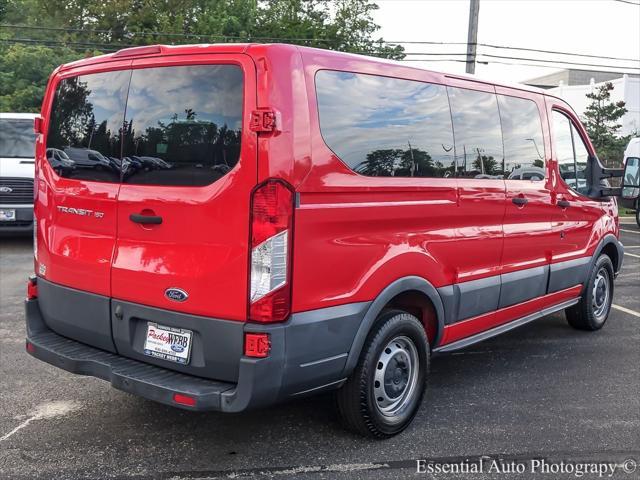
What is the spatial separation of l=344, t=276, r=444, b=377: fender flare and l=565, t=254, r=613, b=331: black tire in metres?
2.70

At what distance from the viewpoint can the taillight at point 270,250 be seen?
9.59ft

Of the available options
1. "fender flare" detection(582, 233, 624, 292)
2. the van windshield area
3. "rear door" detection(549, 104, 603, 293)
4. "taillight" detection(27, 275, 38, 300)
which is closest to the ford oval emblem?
"taillight" detection(27, 275, 38, 300)

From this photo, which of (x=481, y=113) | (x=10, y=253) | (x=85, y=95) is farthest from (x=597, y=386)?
(x=10, y=253)

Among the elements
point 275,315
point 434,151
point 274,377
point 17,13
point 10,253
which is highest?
point 17,13

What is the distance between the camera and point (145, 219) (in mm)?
3225

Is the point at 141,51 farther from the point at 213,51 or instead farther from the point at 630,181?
the point at 630,181

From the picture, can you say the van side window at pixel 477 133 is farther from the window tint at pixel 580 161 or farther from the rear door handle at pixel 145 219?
the rear door handle at pixel 145 219

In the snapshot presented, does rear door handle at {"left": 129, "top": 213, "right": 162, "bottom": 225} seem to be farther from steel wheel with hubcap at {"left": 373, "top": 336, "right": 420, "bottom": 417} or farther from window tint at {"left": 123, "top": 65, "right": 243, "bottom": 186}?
steel wheel with hubcap at {"left": 373, "top": 336, "right": 420, "bottom": 417}

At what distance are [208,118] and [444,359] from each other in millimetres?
3105

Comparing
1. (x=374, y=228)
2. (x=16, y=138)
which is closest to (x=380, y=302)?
(x=374, y=228)

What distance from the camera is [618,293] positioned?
8.01m

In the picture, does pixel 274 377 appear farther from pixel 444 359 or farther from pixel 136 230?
pixel 444 359

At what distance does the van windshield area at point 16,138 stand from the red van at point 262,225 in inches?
302

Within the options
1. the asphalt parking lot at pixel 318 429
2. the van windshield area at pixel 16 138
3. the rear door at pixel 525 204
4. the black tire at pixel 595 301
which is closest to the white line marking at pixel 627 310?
the black tire at pixel 595 301
